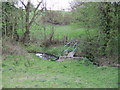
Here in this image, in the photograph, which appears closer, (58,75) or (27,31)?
(58,75)

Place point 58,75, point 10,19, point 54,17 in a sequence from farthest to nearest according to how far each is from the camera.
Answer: point 54,17 → point 10,19 → point 58,75

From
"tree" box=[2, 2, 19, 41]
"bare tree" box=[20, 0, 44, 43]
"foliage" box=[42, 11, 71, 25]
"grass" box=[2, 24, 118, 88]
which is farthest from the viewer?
"foliage" box=[42, 11, 71, 25]

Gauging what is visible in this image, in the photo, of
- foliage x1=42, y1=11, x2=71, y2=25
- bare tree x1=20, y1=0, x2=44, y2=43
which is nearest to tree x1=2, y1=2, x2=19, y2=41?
bare tree x1=20, y1=0, x2=44, y2=43

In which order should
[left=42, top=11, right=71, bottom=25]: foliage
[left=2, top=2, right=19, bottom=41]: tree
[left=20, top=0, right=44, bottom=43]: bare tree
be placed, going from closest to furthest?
[left=2, top=2, right=19, bottom=41]: tree → [left=20, top=0, right=44, bottom=43]: bare tree → [left=42, top=11, right=71, bottom=25]: foliage

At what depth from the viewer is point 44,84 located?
23.3 ft

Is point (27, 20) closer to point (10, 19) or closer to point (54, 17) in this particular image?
point (10, 19)

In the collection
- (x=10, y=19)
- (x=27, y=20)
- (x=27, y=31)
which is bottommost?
(x=27, y=31)

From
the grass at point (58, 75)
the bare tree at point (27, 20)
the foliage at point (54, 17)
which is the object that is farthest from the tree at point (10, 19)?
the grass at point (58, 75)

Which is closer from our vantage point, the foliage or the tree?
the tree

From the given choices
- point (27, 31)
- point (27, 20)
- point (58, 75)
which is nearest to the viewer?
point (58, 75)

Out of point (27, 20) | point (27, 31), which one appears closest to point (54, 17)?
point (27, 20)

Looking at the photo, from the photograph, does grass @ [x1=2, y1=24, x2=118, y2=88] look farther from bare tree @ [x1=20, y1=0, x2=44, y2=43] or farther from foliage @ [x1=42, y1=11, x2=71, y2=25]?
foliage @ [x1=42, y1=11, x2=71, y2=25]

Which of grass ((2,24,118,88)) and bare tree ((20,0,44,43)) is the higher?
bare tree ((20,0,44,43))

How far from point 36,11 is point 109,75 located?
38.3ft
